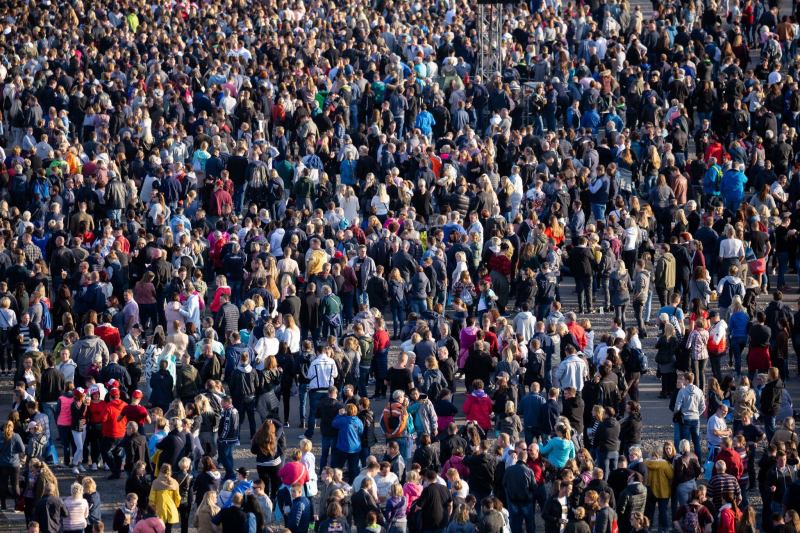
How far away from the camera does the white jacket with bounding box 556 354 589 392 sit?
18.7m

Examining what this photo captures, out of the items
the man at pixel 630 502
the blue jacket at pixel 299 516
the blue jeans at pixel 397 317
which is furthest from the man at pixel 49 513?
the blue jeans at pixel 397 317

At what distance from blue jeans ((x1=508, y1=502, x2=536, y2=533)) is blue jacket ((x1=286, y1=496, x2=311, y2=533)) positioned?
218cm

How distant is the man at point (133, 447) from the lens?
17.0 m

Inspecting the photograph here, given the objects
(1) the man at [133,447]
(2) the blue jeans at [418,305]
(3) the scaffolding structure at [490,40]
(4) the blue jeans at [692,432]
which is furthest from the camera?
(3) the scaffolding structure at [490,40]

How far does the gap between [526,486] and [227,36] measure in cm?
2099

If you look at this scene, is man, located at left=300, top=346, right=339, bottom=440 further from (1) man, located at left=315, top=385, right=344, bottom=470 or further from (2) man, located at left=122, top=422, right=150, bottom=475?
(2) man, located at left=122, top=422, right=150, bottom=475

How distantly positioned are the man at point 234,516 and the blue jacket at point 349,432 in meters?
2.27

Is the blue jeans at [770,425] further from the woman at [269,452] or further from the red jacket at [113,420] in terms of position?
the red jacket at [113,420]

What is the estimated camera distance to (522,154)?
26.4 meters

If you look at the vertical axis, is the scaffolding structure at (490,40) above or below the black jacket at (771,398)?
above

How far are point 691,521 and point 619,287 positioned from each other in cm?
664

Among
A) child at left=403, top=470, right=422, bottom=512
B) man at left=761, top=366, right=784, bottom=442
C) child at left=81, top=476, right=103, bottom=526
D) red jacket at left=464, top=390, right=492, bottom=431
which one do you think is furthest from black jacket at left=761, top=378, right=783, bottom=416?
child at left=81, top=476, right=103, bottom=526

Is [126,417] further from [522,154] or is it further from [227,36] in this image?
[227,36]

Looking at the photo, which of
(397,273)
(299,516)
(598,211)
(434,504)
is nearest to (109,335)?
(397,273)
